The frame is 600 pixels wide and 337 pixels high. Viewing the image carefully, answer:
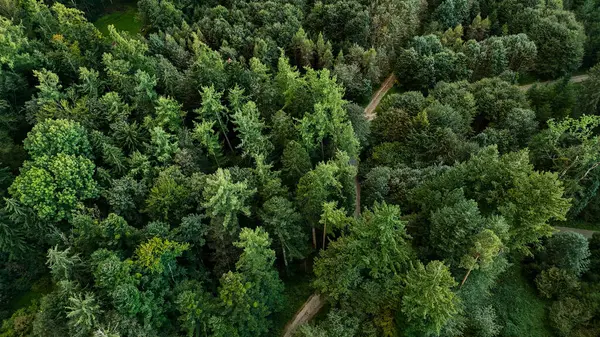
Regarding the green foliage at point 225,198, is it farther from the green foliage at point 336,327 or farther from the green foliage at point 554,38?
the green foliage at point 554,38

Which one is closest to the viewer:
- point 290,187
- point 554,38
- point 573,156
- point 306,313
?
point 306,313

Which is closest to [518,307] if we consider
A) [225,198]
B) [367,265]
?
[367,265]

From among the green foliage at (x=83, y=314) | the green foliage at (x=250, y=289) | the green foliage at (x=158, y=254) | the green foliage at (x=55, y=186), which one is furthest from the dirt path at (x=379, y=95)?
the green foliage at (x=83, y=314)

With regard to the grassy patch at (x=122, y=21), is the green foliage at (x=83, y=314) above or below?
below

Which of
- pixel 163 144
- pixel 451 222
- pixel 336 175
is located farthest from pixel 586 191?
pixel 163 144

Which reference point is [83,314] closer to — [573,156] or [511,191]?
[511,191]

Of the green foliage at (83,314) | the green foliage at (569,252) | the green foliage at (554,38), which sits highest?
the green foliage at (554,38)

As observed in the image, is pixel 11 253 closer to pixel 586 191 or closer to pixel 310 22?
pixel 310 22
